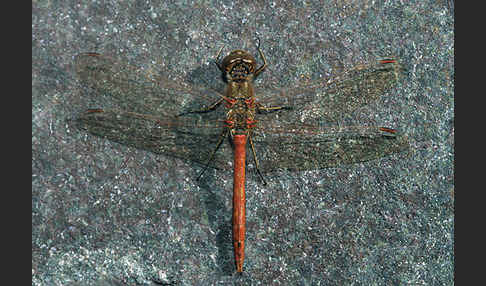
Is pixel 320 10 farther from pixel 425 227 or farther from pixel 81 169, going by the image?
pixel 81 169

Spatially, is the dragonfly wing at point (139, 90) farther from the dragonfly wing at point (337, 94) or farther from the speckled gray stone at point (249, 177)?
the dragonfly wing at point (337, 94)

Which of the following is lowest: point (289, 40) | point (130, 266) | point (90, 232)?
point (130, 266)

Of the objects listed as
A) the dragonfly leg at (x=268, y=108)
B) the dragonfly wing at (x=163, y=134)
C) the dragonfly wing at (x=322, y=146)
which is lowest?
the dragonfly wing at (x=322, y=146)

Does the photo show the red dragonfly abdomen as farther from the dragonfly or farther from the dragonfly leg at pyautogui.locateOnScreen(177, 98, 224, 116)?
the dragonfly leg at pyautogui.locateOnScreen(177, 98, 224, 116)

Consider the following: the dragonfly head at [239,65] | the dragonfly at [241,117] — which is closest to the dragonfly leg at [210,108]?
the dragonfly at [241,117]

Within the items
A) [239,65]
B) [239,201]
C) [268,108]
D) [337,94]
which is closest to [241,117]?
[268,108]

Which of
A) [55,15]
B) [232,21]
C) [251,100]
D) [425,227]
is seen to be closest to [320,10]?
[232,21]
